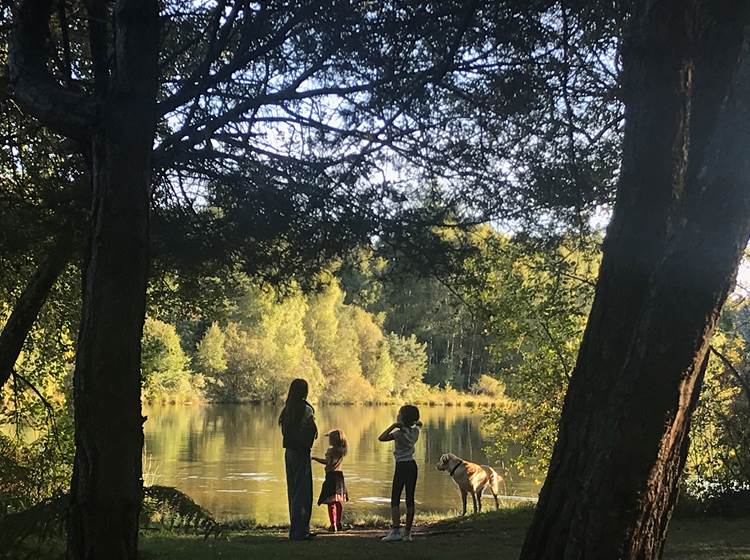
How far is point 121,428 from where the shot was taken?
2.68 metres

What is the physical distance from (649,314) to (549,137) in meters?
3.44

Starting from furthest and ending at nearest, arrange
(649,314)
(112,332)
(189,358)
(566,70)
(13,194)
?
(189,358), (13,194), (566,70), (112,332), (649,314)

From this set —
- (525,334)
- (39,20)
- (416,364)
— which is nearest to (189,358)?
(416,364)

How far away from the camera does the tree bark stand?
5277mm

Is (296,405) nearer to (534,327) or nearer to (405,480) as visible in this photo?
(405,480)

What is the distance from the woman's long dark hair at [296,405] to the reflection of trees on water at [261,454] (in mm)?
5859

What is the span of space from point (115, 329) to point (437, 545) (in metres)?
4.42

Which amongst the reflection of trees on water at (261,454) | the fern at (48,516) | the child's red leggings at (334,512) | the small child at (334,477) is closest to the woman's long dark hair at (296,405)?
the small child at (334,477)

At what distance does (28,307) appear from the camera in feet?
17.7

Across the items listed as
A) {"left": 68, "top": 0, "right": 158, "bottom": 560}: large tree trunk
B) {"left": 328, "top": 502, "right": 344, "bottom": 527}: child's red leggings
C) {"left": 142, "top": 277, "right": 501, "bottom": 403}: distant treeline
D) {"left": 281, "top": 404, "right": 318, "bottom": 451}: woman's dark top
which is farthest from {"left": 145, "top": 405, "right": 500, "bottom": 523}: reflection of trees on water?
{"left": 68, "top": 0, "right": 158, "bottom": 560}: large tree trunk

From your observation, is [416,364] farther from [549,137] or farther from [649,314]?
[649,314]

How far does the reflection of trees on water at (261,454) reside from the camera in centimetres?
1477

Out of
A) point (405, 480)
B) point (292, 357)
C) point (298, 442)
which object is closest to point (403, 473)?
point (405, 480)

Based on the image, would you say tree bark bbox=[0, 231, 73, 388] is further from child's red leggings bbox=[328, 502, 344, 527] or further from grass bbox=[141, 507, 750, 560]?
child's red leggings bbox=[328, 502, 344, 527]
